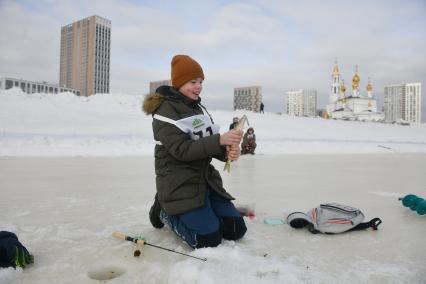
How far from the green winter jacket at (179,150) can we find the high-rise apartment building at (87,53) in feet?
333

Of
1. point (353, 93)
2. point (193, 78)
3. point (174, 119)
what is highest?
point (353, 93)

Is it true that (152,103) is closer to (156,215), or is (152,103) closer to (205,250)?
(156,215)

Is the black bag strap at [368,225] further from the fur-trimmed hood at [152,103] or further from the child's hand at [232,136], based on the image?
the fur-trimmed hood at [152,103]

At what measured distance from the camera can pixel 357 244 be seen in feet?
7.26

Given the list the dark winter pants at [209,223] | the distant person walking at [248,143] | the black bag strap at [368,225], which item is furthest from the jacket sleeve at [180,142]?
the distant person walking at [248,143]

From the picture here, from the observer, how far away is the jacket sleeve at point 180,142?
195 centimetres

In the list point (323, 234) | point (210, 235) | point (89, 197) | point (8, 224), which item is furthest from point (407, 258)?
point (89, 197)

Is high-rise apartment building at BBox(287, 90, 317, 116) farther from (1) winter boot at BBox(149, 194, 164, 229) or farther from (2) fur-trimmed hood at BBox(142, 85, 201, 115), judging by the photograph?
(2) fur-trimmed hood at BBox(142, 85, 201, 115)

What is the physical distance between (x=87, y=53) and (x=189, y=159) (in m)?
107

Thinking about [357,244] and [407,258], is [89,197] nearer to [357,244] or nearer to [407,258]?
[357,244]

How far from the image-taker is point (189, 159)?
6.54 feet

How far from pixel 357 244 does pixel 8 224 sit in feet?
8.34

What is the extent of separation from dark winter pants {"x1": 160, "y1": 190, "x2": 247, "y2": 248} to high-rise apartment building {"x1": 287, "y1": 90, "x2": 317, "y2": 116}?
159 m

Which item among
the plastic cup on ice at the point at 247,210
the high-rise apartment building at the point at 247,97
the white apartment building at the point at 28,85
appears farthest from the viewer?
the high-rise apartment building at the point at 247,97
